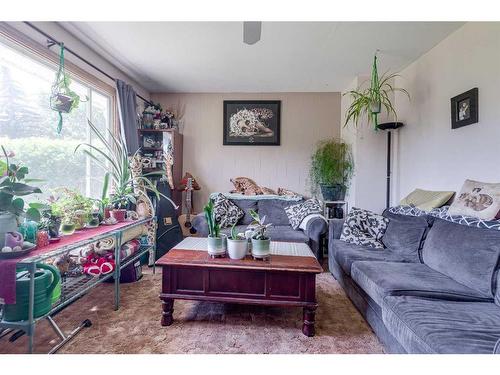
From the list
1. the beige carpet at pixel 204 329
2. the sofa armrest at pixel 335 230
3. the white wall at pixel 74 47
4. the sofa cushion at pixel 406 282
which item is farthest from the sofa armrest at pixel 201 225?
the white wall at pixel 74 47

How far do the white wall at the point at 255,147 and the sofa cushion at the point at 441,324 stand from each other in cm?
275

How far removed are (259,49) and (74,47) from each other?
70.1 inches

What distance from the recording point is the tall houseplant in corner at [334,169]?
3.76m

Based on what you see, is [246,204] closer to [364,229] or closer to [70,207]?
[364,229]

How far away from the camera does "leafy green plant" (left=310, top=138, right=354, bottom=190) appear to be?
3.78 meters

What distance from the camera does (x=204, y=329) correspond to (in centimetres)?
187

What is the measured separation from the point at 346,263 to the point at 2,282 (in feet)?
7.48

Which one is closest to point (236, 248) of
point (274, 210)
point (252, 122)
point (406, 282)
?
point (406, 282)

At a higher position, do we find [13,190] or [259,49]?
[259,49]

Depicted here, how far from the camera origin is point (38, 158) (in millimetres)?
2250

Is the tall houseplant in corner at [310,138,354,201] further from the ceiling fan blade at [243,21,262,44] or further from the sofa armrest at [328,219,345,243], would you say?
the ceiling fan blade at [243,21,262,44]

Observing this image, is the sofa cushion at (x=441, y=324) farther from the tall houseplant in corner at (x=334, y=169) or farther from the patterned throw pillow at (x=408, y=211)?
the tall houseplant in corner at (x=334, y=169)

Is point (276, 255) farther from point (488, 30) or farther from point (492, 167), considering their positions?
point (488, 30)
